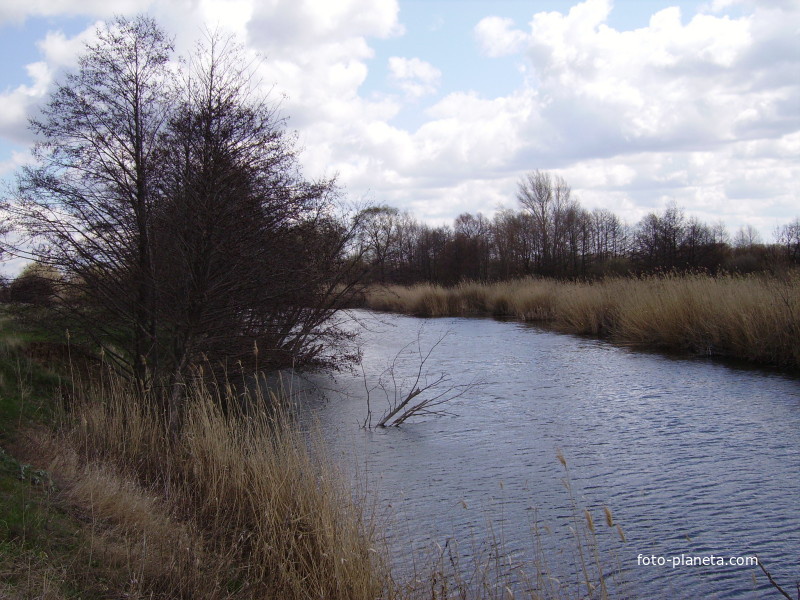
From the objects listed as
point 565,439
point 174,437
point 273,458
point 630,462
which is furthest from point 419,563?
point 565,439

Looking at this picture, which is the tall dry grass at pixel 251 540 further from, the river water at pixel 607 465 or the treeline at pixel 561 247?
the treeline at pixel 561 247

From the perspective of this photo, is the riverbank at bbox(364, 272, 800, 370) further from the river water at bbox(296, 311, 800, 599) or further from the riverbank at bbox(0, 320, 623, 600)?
the riverbank at bbox(0, 320, 623, 600)

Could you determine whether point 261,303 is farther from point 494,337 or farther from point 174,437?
point 494,337

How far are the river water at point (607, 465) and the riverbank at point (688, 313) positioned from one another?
0.90 m

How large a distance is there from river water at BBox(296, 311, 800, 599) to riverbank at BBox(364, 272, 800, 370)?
2.94 feet

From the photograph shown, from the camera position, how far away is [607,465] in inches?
291

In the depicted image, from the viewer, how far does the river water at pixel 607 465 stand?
17.0 ft

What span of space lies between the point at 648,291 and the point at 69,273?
14.4 meters

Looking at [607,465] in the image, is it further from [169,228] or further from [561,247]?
[561,247]

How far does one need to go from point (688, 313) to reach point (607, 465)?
9.61m

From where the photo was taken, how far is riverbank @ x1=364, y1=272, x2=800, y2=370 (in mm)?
13055

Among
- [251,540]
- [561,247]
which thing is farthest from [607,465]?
[561,247]

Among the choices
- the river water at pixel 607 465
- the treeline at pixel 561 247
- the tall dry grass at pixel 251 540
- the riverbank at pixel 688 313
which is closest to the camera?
the tall dry grass at pixel 251 540

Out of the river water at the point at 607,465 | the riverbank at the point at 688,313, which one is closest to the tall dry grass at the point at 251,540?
the river water at the point at 607,465
